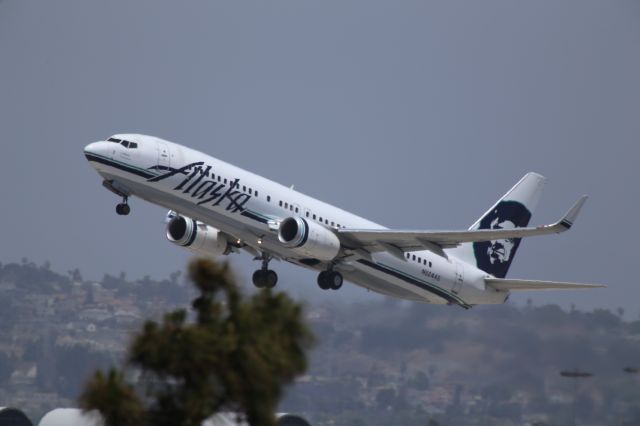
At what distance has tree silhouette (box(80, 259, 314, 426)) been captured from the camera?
18.6 m

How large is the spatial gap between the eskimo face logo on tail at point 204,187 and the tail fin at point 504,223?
1217 centimetres

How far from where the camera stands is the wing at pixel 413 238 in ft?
142

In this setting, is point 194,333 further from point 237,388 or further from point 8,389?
point 8,389

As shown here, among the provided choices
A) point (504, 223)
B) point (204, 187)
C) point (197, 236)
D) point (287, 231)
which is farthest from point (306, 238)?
point (504, 223)

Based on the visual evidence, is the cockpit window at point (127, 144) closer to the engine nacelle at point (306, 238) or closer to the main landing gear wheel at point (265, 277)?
the engine nacelle at point (306, 238)

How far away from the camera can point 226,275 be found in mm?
20141

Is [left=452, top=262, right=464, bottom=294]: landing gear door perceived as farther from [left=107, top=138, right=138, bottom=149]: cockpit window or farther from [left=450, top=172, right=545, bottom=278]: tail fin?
[left=107, top=138, right=138, bottom=149]: cockpit window

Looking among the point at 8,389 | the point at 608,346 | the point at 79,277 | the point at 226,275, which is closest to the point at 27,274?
the point at 79,277

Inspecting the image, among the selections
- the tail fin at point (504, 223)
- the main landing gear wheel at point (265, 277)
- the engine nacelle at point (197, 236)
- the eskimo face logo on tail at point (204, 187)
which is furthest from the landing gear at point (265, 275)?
the tail fin at point (504, 223)

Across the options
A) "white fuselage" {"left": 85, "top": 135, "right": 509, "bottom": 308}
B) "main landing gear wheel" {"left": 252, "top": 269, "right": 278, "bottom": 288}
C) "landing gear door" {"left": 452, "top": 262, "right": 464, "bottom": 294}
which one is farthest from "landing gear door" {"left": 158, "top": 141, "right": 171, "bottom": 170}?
"landing gear door" {"left": 452, "top": 262, "right": 464, "bottom": 294}

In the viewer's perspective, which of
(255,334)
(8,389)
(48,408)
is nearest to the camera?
(255,334)

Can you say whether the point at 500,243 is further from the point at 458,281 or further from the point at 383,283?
the point at 383,283

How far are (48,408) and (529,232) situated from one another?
95.2ft

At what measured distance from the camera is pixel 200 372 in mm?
19062
